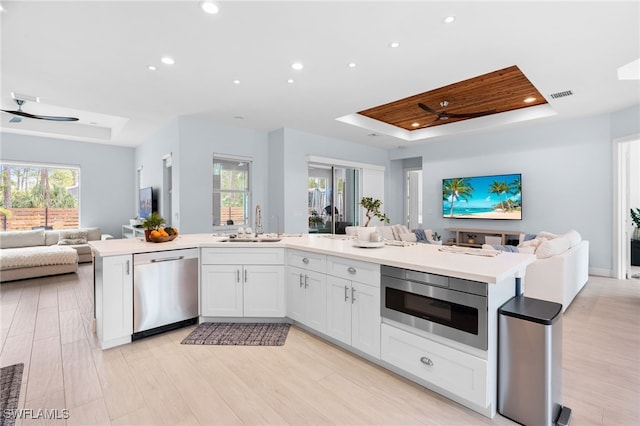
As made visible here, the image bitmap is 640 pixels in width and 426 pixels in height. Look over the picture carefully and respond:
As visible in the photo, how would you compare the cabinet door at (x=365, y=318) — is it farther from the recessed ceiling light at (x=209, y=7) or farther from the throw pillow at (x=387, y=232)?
the throw pillow at (x=387, y=232)

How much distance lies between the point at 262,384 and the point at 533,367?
1.68 metres

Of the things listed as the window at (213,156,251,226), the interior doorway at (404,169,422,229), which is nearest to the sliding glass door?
the window at (213,156,251,226)

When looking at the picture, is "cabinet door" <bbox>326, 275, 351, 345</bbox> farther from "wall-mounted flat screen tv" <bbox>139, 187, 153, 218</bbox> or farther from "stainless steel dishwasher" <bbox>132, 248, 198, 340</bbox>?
"wall-mounted flat screen tv" <bbox>139, 187, 153, 218</bbox>

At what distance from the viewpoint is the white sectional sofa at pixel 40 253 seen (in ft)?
16.2

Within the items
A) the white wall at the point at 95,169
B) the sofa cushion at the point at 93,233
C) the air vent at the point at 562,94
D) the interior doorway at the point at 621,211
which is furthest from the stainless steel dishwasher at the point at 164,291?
the interior doorway at the point at 621,211

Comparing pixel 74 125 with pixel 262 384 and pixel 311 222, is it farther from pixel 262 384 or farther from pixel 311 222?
pixel 262 384

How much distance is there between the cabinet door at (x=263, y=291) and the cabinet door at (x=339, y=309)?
0.66 metres

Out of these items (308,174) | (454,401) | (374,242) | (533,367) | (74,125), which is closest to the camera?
(533,367)

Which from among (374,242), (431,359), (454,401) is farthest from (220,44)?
(454,401)

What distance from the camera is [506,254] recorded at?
2.34 metres

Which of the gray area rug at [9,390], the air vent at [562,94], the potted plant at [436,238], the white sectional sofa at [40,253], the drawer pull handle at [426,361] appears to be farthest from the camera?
the potted plant at [436,238]

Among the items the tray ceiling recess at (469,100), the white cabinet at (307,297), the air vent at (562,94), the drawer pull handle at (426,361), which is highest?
the tray ceiling recess at (469,100)

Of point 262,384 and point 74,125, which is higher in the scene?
point 74,125

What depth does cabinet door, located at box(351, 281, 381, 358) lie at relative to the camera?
7.47 ft
